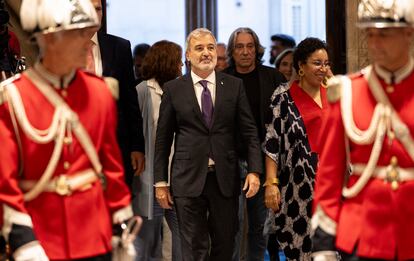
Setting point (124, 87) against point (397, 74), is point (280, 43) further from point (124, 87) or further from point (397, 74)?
point (397, 74)

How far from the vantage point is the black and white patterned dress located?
27.9 feet

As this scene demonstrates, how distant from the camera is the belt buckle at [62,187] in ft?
17.3

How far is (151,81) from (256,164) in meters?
1.44

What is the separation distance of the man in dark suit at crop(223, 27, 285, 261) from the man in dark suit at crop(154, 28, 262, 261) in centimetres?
65

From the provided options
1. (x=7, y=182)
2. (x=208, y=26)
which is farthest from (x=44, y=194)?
(x=208, y=26)

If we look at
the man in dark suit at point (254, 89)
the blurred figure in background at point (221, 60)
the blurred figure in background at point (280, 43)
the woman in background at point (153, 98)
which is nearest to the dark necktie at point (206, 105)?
the man in dark suit at point (254, 89)

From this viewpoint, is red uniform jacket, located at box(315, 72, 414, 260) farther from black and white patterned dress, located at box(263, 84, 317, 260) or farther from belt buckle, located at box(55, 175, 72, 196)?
black and white patterned dress, located at box(263, 84, 317, 260)

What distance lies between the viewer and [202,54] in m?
8.53

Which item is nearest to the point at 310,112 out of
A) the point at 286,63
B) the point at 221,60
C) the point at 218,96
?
the point at 218,96

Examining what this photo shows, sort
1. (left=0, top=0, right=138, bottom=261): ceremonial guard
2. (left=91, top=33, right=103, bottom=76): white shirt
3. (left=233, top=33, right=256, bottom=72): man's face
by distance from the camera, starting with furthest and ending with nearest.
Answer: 1. (left=233, top=33, right=256, bottom=72): man's face
2. (left=91, top=33, right=103, bottom=76): white shirt
3. (left=0, top=0, right=138, bottom=261): ceremonial guard

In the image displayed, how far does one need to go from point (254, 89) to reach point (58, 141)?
4.37m

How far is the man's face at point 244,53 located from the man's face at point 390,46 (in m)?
4.28

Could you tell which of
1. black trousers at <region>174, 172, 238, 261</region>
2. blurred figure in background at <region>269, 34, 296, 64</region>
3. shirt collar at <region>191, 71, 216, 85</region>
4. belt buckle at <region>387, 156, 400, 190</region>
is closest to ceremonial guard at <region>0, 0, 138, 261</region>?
belt buckle at <region>387, 156, 400, 190</region>

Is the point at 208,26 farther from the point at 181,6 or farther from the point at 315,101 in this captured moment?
the point at 315,101
